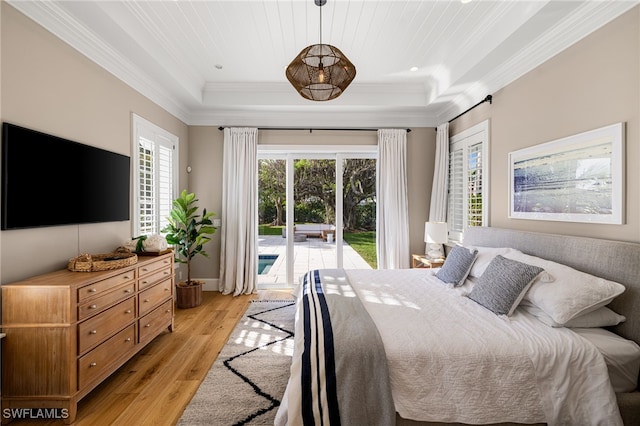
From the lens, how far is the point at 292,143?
4.51 metres

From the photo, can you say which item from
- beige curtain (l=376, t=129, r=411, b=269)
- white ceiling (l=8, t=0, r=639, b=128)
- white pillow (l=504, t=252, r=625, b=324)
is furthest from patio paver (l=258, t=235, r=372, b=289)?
white pillow (l=504, t=252, r=625, b=324)

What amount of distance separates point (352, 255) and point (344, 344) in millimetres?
3270

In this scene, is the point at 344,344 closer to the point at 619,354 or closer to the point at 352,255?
the point at 619,354

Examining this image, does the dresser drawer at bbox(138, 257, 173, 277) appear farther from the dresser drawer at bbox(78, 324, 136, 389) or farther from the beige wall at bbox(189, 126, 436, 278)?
the beige wall at bbox(189, 126, 436, 278)

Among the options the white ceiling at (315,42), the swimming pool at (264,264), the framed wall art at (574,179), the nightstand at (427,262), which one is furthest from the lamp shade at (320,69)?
the swimming pool at (264,264)

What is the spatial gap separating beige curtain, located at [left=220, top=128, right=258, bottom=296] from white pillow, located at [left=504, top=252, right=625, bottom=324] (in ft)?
11.6

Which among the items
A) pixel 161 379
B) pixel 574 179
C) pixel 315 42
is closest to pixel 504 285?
pixel 574 179

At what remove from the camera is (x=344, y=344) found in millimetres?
1491

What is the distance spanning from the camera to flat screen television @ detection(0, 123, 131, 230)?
181 cm

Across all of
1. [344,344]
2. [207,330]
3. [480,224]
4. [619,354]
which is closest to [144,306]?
[207,330]

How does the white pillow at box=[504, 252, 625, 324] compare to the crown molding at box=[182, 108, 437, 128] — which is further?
the crown molding at box=[182, 108, 437, 128]

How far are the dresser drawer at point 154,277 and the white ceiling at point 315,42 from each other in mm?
1993

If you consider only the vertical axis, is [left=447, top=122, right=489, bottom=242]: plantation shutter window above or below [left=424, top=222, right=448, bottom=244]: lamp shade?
above

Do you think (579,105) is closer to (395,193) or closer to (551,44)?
(551,44)
